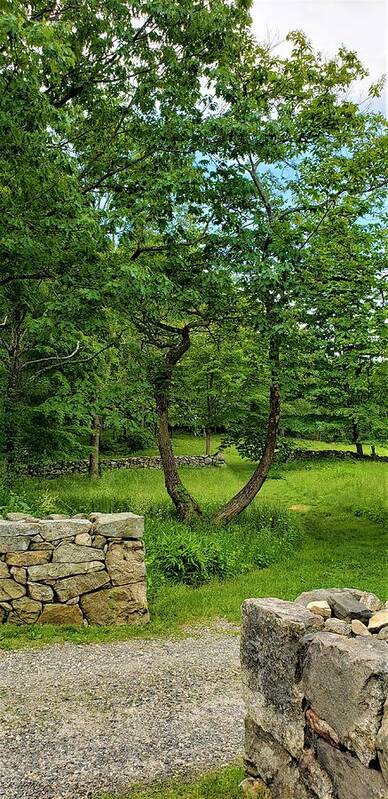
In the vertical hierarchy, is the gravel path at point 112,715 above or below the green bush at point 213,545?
below

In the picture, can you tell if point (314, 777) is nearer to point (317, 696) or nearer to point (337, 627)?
point (317, 696)

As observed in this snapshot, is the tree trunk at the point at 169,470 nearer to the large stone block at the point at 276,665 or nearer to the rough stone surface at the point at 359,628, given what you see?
the large stone block at the point at 276,665

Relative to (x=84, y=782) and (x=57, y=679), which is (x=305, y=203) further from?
(x=84, y=782)

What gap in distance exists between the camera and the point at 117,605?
24.7 feet

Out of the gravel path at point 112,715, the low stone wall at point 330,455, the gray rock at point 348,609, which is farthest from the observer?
the low stone wall at point 330,455

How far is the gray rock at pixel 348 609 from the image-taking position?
3.62 metres

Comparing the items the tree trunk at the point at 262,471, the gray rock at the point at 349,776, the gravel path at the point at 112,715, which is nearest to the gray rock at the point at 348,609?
the gray rock at the point at 349,776

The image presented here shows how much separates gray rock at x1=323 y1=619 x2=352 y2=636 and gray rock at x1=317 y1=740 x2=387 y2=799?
0.61m

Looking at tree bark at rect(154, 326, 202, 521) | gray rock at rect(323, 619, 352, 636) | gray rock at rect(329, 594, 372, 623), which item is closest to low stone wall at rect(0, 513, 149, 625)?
gray rock at rect(329, 594, 372, 623)

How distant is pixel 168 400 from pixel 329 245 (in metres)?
5.36

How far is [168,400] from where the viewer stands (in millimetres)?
14289

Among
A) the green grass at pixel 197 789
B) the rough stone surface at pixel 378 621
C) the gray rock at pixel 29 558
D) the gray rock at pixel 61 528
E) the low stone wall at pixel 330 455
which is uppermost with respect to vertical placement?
the low stone wall at pixel 330 455

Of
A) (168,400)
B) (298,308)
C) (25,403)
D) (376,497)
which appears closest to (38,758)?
(298,308)

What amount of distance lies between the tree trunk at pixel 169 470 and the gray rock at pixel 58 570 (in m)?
6.22
